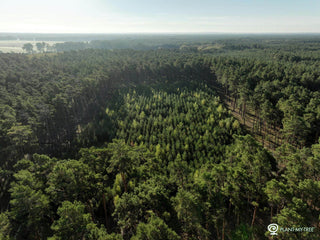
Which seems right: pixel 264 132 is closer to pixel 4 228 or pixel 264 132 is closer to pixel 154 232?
pixel 154 232

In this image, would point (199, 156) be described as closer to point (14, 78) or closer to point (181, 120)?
point (181, 120)

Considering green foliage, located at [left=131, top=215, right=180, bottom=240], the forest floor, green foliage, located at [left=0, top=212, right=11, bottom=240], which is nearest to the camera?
green foliage, located at [left=131, top=215, right=180, bottom=240]

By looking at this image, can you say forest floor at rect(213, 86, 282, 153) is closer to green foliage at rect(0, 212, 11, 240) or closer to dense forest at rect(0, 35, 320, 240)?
dense forest at rect(0, 35, 320, 240)

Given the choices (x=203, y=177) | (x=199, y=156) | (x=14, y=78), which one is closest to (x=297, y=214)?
(x=203, y=177)

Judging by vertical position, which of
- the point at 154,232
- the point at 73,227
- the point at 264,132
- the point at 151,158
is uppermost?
the point at 154,232

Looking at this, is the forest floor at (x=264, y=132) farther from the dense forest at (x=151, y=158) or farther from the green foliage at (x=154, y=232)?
the green foliage at (x=154, y=232)

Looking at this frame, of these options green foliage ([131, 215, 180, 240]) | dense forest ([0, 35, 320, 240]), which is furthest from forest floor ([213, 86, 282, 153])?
green foliage ([131, 215, 180, 240])

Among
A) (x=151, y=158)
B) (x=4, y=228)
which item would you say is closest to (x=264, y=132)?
(x=151, y=158)

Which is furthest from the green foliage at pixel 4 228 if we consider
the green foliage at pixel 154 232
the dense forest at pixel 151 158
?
the green foliage at pixel 154 232
